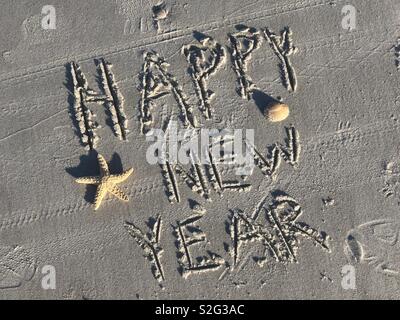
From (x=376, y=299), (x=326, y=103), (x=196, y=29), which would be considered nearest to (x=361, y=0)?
(x=326, y=103)

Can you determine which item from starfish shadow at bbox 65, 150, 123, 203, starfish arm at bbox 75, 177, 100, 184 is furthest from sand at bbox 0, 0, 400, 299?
starfish arm at bbox 75, 177, 100, 184

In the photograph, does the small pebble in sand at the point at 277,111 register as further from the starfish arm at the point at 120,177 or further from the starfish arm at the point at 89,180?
the starfish arm at the point at 89,180

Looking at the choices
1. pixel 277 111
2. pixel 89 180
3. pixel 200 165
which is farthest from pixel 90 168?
pixel 277 111

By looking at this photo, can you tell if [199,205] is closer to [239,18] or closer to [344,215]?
[344,215]

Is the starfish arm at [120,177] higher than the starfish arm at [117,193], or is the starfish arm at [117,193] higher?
the starfish arm at [120,177]

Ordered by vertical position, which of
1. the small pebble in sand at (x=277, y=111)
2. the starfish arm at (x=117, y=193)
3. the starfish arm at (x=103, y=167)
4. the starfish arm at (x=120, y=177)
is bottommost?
the starfish arm at (x=117, y=193)

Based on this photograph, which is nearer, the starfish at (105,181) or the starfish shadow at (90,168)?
the starfish at (105,181)

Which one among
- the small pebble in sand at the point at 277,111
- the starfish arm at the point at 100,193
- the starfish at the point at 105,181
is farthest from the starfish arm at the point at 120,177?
the small pebble in sand at the point at 277,111
